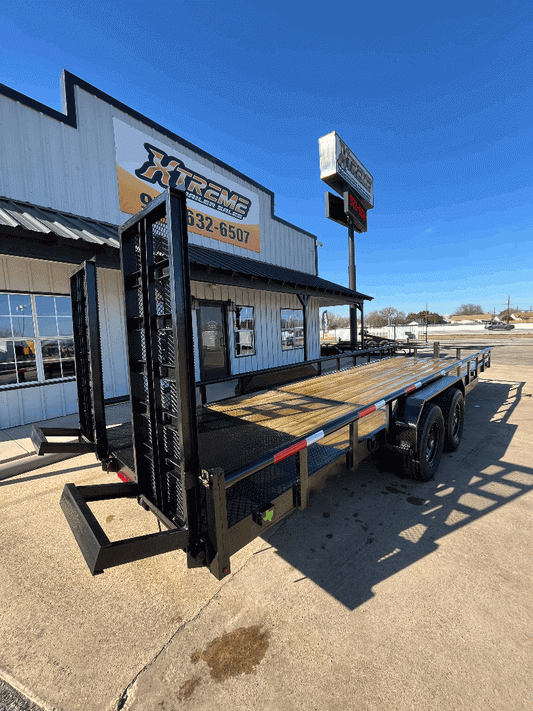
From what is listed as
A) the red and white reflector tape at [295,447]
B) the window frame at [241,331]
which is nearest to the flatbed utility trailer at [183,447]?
the red and white reflector tape at [295,447]

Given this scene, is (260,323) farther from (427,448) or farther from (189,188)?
(427,448)

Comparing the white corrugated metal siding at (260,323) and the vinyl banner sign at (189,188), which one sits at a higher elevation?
the vinyl banner sign at (189,188)

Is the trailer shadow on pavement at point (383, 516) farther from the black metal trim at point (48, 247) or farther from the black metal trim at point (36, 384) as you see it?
the black metal trim at point (36, 384)

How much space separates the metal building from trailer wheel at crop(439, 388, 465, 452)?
3.19 metres

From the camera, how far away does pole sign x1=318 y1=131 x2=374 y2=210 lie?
49.9ft

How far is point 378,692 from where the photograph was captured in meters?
1.65

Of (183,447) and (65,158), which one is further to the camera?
(65,158)

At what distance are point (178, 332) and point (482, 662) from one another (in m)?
2.48

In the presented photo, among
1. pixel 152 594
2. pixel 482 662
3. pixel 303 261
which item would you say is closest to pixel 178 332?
pixel 152 594

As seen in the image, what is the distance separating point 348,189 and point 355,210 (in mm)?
1174

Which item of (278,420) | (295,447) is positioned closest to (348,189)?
(278,420)

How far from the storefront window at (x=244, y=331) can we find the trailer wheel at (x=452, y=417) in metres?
7.23

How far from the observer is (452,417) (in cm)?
459

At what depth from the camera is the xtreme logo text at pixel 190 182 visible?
29.0 ft
